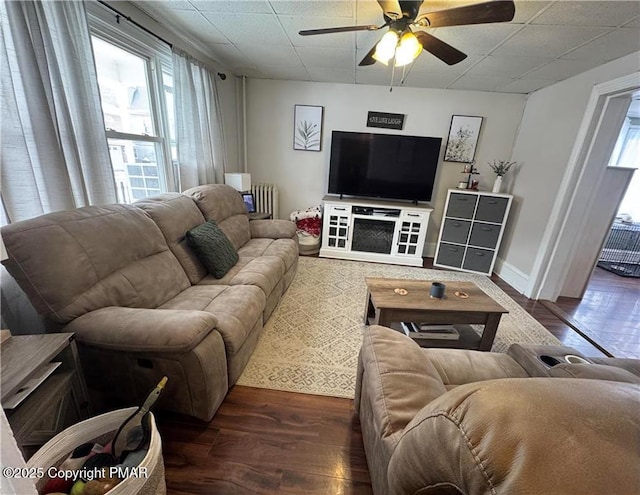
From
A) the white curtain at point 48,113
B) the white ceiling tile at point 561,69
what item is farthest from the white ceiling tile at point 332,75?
the white curtain at point 48,113

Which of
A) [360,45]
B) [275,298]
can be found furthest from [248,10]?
[275,298]

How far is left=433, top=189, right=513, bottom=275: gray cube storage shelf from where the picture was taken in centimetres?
347

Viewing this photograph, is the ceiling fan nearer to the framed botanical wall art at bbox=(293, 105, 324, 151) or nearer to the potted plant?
the framed botanical wall art at bbox=(293, 105, 324, 151)

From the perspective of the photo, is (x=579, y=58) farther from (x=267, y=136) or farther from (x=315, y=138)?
(x=267, y=136)

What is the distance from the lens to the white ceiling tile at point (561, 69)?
2.51 metres

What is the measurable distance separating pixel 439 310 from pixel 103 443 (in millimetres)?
1862

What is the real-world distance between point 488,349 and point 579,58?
272 cm

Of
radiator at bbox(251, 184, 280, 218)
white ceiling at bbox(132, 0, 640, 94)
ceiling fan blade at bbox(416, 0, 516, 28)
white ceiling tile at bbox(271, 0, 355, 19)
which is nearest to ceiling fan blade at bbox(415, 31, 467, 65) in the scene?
ceiling fan blade at bbox(416, 0, 516, 28)

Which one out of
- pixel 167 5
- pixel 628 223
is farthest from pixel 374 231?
pixel 628 223

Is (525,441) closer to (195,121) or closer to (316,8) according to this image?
(316,8)

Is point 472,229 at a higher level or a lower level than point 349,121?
lower

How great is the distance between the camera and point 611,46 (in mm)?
2156

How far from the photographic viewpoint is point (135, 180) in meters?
2.40

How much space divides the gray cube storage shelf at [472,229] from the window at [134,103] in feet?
11.3
